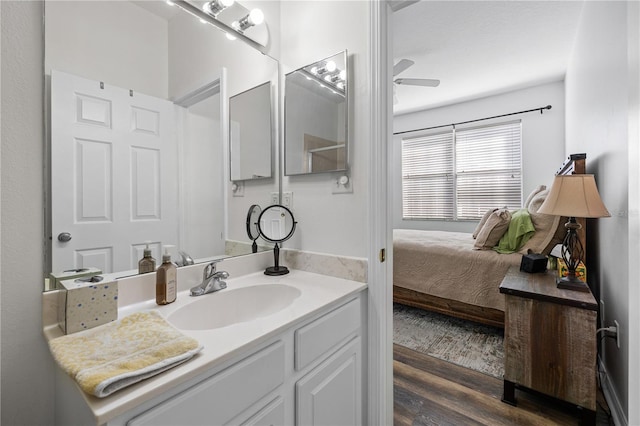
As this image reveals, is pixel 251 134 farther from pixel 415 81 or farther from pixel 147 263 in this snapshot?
pixel 415 81

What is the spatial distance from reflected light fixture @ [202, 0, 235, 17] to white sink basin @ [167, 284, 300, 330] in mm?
1267

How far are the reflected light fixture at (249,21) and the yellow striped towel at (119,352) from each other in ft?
4.52

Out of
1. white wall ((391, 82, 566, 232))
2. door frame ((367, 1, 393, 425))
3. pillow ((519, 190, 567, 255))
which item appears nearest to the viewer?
door frame ((367, 1, 393, 425))

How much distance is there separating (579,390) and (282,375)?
5.28 ft

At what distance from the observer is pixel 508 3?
2.30 meters

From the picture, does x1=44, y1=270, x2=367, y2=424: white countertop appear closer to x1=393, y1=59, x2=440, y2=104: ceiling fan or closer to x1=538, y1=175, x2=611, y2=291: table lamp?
x1=538, y1=175, x2=611, y2=291: table lamp

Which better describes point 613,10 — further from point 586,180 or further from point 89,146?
point 89,146

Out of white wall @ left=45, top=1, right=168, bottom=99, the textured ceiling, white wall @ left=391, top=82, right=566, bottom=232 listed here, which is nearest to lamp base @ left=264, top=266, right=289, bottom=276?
white wall @ left=45, top=1, right=168, bottom=99

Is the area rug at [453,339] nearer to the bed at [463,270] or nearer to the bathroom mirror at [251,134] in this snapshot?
the bed at [463,270]

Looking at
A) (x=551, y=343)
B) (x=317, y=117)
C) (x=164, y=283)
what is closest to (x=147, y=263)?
(x=164, y=283)

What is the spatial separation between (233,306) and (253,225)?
47 cm

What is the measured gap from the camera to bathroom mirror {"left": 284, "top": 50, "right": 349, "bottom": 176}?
134cm

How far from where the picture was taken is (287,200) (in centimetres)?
158

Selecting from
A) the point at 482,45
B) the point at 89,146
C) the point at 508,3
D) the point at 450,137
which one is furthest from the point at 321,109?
the point at 450,137
